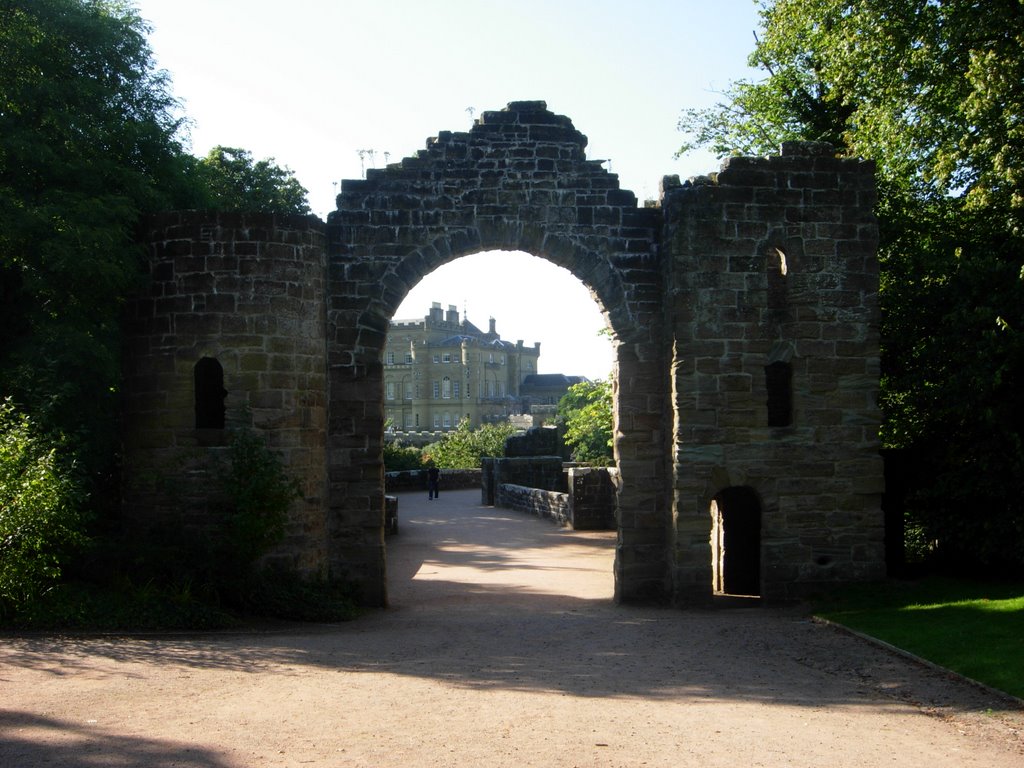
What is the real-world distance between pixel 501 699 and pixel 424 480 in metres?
31.4

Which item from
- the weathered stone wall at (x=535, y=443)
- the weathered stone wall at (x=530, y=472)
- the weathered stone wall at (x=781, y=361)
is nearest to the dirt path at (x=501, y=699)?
the weathered stone wall at (x=781, y=361)

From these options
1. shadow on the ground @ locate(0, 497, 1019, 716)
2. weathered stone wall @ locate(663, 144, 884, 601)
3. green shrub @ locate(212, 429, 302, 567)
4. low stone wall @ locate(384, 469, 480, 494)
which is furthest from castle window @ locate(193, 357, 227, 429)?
low stone wall @ locate(384, 469, 480, 494)

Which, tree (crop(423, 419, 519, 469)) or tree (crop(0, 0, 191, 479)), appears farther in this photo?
tree (crop(423, 419, 519, 469))

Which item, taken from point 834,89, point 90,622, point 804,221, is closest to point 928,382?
point 804,221

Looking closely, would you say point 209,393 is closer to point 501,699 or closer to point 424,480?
point 501,699

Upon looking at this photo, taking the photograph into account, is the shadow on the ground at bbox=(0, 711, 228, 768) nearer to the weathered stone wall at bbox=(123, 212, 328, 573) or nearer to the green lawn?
the weathered stone wall at bbox=(123, 212, 328, 573)

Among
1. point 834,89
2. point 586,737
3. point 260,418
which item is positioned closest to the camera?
point 586,737

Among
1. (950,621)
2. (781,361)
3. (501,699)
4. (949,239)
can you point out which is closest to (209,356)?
(501,699)

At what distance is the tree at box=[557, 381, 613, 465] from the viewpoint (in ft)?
90.0

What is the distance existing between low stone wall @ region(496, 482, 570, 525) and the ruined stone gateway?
1227 centimetres

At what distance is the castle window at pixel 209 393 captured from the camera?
1279 cm

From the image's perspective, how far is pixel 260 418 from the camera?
493 inches

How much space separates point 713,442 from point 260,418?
5823 millimetres

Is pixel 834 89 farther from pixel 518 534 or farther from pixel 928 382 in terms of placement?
pixel 518 534
